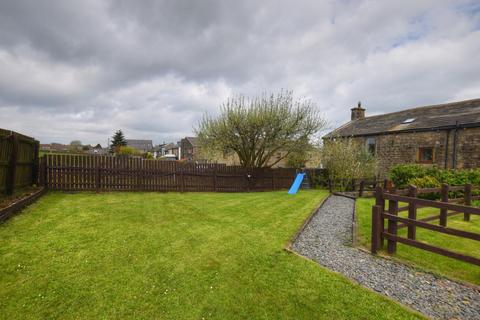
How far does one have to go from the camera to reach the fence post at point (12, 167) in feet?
21.8

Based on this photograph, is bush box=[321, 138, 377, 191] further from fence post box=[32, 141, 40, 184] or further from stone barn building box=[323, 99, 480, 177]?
fence post box=[32, 141, 40, 184]

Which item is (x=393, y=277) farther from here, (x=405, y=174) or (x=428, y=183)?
(x=405, y=174)

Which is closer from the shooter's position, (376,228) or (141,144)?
(376,228)

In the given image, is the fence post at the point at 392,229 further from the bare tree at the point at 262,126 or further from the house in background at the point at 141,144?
the house in background at the point at 141,144

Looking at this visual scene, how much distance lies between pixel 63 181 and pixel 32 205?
3.17m

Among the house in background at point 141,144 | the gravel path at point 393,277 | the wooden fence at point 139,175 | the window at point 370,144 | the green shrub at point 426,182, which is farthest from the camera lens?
the house in background at point 141,144

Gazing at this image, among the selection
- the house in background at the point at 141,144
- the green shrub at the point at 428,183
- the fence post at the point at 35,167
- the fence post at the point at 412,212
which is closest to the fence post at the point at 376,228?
the fence post at the point at 412,212

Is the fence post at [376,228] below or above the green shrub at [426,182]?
below

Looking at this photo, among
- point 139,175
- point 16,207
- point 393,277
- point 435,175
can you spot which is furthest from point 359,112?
point 16,207

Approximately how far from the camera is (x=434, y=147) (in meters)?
16.2

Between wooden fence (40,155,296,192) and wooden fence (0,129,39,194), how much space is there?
724 millimetres

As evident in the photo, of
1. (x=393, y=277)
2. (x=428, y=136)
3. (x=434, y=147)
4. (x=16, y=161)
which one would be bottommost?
(x=393, y=277)

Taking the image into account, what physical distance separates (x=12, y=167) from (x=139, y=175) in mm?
4856

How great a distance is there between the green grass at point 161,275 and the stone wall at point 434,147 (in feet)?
51.7
